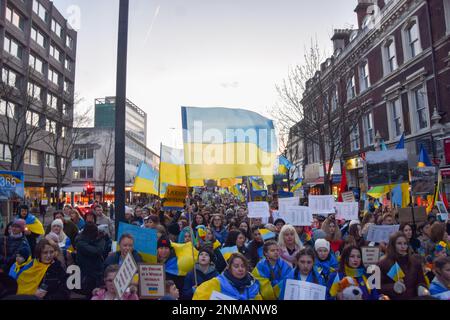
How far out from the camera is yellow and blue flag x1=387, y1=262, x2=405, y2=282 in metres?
4.74

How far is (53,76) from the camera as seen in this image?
43.8m

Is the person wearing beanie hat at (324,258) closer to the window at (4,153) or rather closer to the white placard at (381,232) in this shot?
the white placard at (381,232)

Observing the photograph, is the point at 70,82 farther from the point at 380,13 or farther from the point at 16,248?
the point at 16,248

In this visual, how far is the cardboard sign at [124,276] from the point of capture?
11.9 feet

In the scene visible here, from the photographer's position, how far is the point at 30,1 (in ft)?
124

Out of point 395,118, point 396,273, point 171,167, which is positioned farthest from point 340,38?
point 396,273

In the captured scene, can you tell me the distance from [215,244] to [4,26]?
118 ft

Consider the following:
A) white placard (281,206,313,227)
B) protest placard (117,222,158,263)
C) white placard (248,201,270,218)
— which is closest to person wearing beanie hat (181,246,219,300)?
protest placard (117,222,158,263)

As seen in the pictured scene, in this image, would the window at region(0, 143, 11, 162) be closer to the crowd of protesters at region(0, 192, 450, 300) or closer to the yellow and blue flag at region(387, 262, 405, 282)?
the crowd of protesters at region(0, 192, 450, 300)

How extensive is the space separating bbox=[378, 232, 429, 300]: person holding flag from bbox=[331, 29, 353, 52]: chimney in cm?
2736

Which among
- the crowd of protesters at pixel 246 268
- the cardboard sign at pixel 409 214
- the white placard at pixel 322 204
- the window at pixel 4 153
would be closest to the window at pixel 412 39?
the cardboard sign at pixel 409 214

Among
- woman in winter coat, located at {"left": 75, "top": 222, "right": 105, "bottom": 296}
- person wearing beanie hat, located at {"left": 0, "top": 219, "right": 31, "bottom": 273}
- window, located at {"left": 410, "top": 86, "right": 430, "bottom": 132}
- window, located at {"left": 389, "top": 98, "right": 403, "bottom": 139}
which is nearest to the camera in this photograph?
woman in winter coat, located at {"left": 75, "top": 222, "right": 105, "bottom": 296}

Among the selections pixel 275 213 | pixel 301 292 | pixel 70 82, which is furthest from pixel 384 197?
pixel 70 82
